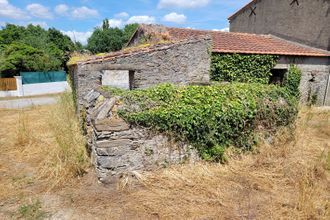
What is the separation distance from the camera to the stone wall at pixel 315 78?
12.1 metres

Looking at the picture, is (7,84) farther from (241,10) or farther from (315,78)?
(315,78)

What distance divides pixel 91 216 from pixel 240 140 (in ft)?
11.8

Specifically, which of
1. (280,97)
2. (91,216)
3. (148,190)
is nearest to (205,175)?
(148,190)

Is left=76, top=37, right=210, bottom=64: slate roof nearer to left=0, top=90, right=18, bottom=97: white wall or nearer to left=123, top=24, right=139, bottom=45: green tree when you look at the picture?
left=0, top=90, right=18, bottom=97: white wall

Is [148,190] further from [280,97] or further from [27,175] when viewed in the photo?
[280,97]

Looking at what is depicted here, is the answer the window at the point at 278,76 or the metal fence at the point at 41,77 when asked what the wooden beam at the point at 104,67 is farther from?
the metal fence at the point at 41,77

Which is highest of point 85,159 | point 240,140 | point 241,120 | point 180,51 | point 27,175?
point 180,51

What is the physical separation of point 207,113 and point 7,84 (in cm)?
2010

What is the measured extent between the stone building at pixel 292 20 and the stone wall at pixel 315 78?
98cm

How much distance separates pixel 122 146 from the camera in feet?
14.8

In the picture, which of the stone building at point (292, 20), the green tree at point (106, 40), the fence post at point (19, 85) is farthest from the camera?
the green tree at point (106, 40)

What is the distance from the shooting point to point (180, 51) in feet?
27.3

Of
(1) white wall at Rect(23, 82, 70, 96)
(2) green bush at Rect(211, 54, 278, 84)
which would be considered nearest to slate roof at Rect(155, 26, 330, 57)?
(2) green bush at Rect(211, 54, 278, 84)

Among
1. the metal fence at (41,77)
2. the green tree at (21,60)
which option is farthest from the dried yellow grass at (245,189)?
the green tree at (21,60)
